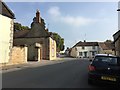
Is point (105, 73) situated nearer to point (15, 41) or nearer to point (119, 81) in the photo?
point (119, 81)

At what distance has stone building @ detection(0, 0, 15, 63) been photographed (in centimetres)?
2661

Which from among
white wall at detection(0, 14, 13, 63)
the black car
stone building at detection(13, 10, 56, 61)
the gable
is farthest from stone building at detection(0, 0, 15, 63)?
the gable

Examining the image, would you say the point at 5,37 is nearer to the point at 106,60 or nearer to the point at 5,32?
the point at 5,32

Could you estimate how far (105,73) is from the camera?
1041 cm

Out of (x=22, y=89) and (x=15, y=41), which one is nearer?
(x=22, y=89)

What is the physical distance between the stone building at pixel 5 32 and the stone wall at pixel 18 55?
1110mm

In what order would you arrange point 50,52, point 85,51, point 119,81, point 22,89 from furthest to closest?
point 85,51
point 50,52
point 119,81
point 22,89

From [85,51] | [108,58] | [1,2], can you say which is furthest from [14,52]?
[85,51]

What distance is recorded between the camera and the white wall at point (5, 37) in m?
26.6

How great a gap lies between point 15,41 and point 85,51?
4443 centimetres

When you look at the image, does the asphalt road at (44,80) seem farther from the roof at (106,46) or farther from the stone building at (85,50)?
the stone building at (85,50)

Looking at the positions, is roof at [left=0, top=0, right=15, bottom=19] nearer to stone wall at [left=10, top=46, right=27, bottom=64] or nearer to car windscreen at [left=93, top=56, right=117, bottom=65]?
stone wall at [left=10, top=46, right=27, bottom=64]

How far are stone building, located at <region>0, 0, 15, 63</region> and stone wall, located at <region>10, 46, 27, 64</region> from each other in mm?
1110

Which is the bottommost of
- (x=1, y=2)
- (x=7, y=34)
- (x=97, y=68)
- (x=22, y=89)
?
(x=22, y=89)
